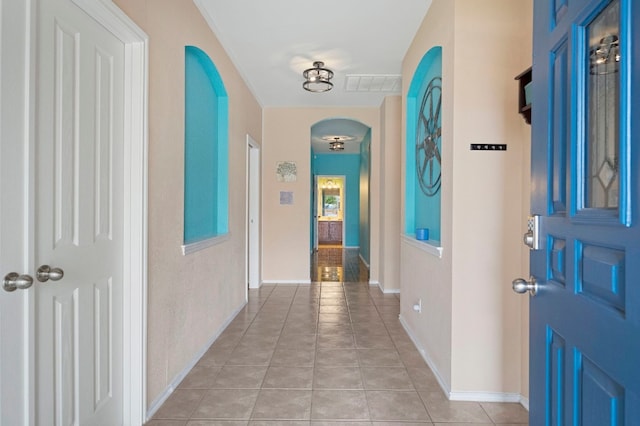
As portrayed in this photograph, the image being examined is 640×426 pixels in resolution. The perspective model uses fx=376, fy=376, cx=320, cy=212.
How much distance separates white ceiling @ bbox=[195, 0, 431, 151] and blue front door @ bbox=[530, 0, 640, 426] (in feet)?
7.04

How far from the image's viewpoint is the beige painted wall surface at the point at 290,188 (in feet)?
19.4

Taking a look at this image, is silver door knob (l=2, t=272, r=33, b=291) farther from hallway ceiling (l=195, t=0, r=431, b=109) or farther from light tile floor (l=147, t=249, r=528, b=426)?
hallway ceiling (l=195, t=0, r=431, b=109)

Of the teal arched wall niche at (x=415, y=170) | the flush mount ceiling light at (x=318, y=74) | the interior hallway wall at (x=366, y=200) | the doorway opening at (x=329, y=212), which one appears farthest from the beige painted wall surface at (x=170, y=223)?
the doorway opening at (x=329, y=212)

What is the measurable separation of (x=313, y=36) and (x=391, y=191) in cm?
258

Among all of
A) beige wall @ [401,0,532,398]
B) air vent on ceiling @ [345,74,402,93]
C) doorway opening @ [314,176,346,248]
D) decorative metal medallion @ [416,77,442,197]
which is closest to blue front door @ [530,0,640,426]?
beige wall @ [401,0,532,398]

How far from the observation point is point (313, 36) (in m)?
3.53

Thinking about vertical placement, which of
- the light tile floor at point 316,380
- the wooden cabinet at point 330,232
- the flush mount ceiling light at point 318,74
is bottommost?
the light tile floor at point 316,380

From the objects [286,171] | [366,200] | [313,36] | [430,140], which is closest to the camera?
[430,140]

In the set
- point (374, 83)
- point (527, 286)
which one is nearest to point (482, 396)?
point (527, 286)

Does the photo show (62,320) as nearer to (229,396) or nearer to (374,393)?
(229,396)

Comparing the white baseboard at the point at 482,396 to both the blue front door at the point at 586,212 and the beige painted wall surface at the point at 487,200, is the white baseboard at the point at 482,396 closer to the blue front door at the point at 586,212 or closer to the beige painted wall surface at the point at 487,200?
the beige painted wall surface at the point at 487,200

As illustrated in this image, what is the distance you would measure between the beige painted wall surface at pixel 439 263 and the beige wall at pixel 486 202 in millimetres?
56

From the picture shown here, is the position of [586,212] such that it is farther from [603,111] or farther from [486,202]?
[486,202]

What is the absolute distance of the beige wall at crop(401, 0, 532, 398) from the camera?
7.60 feet
